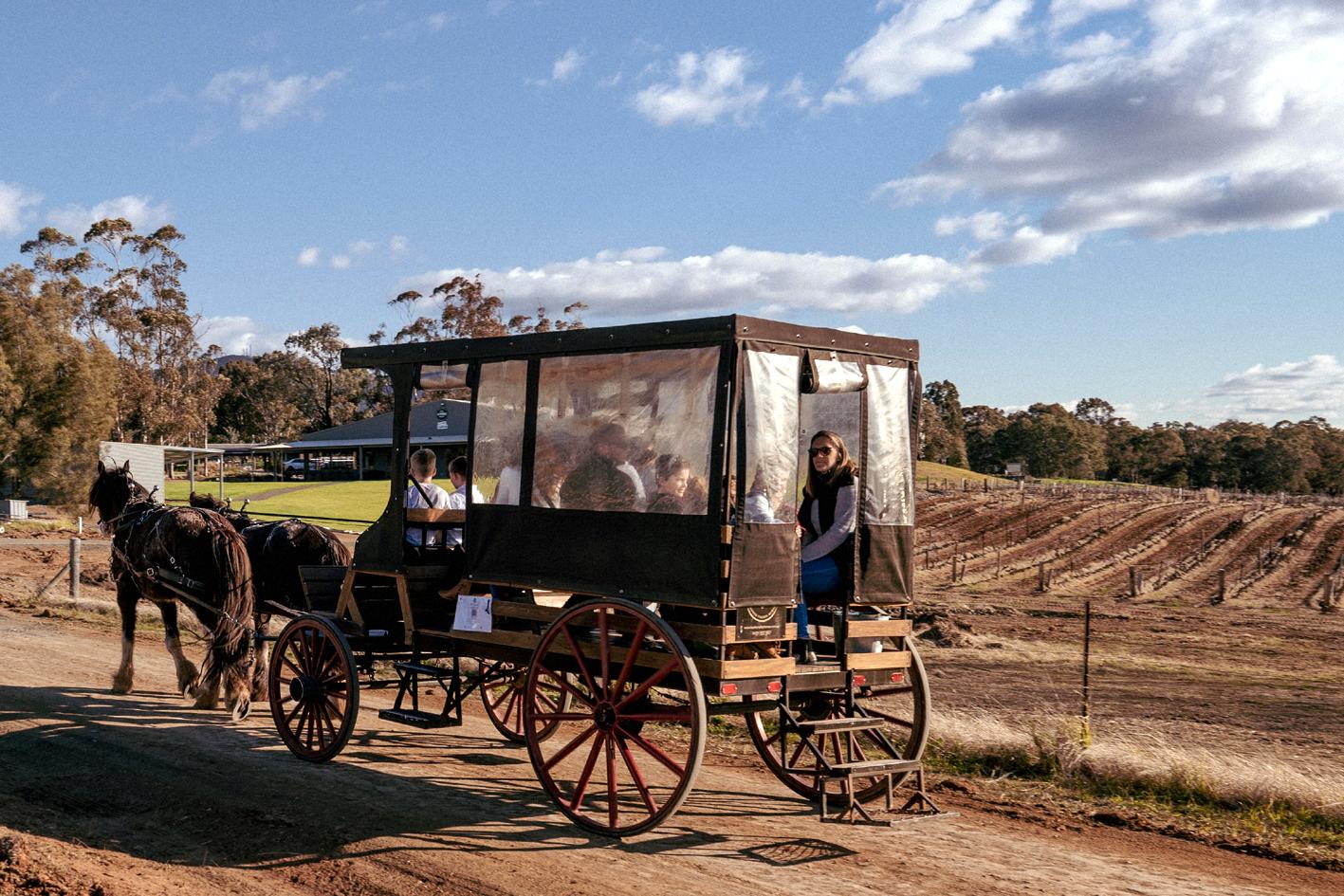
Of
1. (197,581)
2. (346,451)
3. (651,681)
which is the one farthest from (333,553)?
(346,451)

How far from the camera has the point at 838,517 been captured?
274 inches

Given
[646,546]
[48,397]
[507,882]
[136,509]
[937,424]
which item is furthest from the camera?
[937,424]

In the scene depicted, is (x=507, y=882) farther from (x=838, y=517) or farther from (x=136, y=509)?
(x=136, y=509)

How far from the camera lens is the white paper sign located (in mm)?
7488

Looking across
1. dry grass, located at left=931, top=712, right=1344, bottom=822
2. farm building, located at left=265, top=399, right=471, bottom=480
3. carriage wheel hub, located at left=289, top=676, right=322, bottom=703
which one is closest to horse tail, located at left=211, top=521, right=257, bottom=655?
carriage wheel hub, located at left=289, top=676, right=322, bottom=703

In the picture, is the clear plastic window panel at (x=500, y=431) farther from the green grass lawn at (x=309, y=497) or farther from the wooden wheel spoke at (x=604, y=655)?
the green grass lawn at (x=309, y=497)

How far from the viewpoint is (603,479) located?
22.4ft

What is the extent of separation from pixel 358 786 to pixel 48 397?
39.9 m

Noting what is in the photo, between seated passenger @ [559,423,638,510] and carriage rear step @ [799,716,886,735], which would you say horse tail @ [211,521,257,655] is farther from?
carriage rear step @ [799,716,886,735]

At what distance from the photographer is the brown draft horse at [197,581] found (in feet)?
31.7

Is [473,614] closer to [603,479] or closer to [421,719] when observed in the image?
[421,719]

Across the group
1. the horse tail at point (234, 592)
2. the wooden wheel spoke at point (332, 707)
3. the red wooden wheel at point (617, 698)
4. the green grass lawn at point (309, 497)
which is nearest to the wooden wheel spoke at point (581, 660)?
the red wooden wheel at point (617, 698)

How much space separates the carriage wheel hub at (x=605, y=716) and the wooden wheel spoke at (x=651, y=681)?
0.05m

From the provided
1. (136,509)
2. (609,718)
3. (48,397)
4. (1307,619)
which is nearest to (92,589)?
(136,509)
